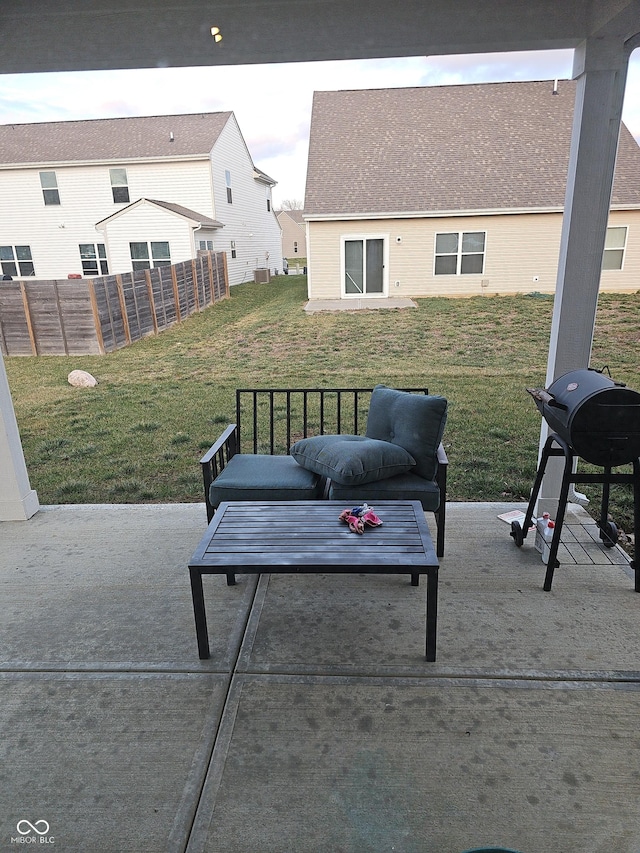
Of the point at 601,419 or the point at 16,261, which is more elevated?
the point at 16,261

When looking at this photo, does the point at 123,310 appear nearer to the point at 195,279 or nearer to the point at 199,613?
the point at 195,279

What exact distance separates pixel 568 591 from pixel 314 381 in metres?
4.55

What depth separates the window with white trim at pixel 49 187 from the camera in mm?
16094

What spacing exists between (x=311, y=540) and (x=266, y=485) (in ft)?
2.07

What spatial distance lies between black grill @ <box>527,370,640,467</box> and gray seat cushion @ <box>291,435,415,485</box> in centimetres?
78

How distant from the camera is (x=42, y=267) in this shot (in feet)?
55.7

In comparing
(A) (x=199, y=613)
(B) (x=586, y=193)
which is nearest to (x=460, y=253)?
(B) (x=586, y=193)

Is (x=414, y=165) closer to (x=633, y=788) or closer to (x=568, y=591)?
(x=568, y=591)

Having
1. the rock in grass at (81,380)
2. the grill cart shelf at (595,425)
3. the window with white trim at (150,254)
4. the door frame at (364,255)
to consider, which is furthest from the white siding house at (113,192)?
the grill cart shelf at (595,425)

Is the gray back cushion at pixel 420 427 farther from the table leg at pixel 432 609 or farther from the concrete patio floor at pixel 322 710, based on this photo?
the table leg at pixel 432 609

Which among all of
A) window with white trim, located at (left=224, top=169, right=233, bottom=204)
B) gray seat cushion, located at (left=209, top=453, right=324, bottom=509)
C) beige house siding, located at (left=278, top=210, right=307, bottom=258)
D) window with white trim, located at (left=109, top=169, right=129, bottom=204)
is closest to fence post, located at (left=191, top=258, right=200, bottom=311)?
window with white trim, located at (left=109, top=169, right=129, bottom=204)

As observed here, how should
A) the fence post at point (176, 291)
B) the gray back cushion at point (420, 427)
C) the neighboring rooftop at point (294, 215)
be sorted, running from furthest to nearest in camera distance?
the neighboring rooftop at point (294, 215) → the fence post at point (176, 291) → the gray back cushion at point (420, 427)

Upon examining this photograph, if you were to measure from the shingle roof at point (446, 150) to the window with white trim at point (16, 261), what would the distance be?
9.84m

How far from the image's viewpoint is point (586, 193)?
2793mm
